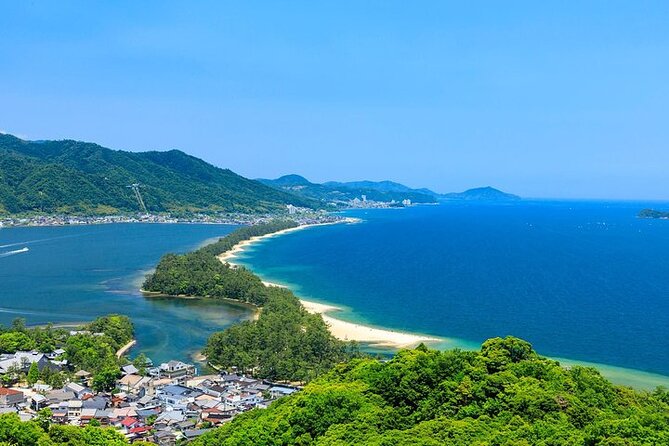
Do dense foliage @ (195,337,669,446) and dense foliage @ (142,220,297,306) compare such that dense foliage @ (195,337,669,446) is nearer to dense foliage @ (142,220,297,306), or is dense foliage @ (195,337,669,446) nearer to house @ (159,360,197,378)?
house @ (159,360,197,378)

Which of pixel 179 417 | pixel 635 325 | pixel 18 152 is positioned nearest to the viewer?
pixel 179 417

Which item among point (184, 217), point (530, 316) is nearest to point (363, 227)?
point (184, 217)

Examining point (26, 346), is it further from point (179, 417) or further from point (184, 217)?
point (184, 217)

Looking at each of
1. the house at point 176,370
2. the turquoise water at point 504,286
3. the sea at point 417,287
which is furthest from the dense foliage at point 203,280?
the house at point 176,370

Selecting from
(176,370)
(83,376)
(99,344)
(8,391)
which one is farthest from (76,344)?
(8,391)

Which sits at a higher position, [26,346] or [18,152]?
[18,152]

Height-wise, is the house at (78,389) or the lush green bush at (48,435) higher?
the lush green bush at (48,435)

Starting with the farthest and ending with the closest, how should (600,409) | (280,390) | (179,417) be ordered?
(280,390)
(179,417)
(600,409)

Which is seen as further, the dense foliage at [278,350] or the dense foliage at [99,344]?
the dense foliage at [99,344]

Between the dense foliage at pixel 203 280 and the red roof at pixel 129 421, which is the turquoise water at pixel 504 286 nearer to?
the dense foliage at pixel 203 280
